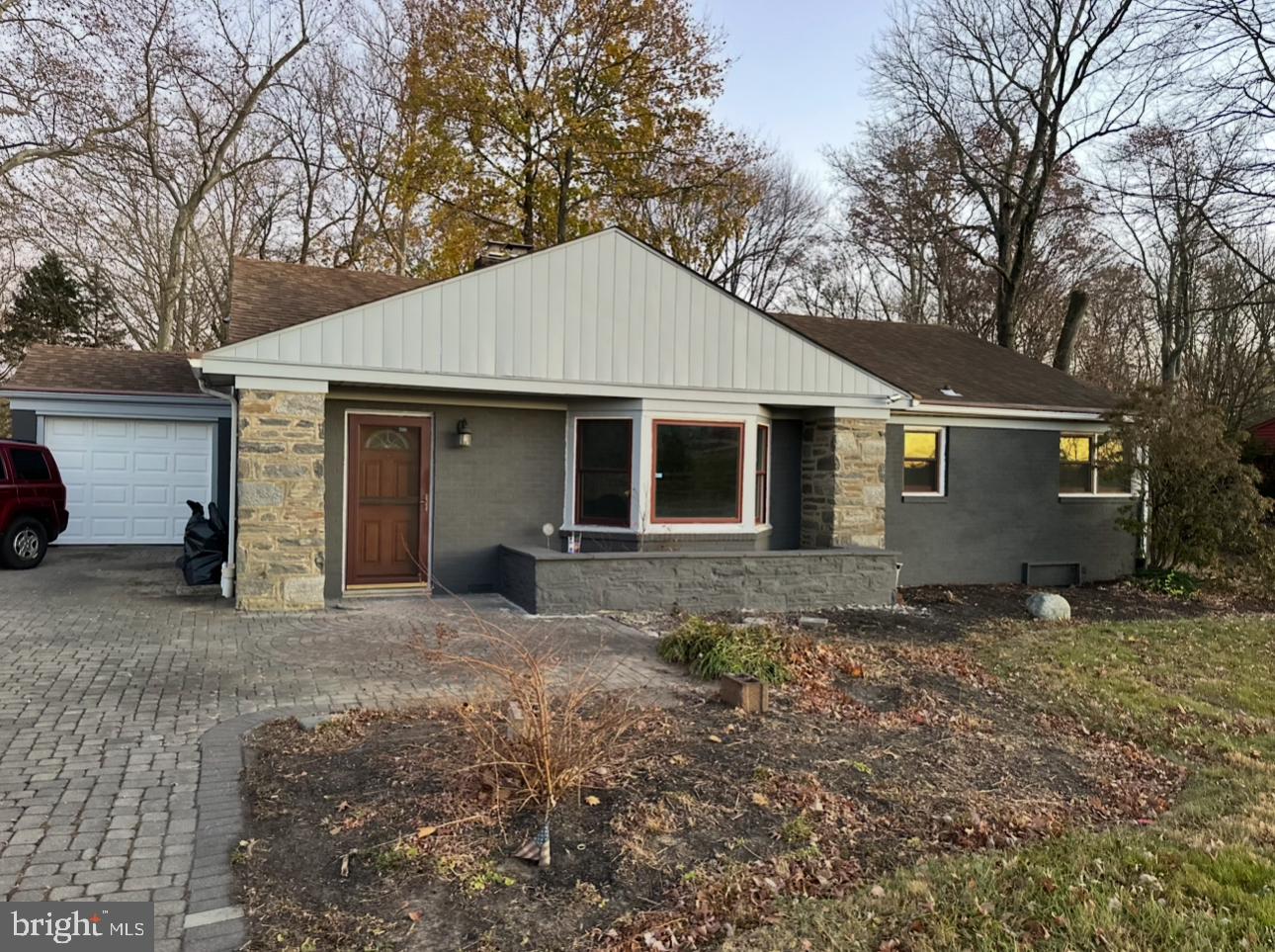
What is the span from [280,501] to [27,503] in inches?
198

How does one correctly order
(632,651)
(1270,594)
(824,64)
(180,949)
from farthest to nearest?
(824,64), (1270,594), (632,651), (180,949)

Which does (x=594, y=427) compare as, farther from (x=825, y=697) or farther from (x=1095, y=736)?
(x=1095, y=736)

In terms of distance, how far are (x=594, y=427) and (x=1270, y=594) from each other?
389 inches

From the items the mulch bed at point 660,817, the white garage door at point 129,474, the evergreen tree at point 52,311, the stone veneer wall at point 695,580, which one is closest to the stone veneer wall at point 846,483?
the stone veneer wall at point 695,580

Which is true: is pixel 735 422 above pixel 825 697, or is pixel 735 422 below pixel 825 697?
above

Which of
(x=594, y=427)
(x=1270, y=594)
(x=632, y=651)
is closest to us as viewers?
(x=632, y=651)

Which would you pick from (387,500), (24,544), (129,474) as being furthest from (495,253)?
(129,474)

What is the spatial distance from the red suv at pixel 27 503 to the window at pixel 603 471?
728 cm

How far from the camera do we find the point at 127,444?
14086 millimetres

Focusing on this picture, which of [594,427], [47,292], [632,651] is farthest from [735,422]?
[47,292]

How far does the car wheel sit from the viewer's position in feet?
35.3

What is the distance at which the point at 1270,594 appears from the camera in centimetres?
1176

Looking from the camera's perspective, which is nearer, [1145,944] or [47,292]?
[1145,944]

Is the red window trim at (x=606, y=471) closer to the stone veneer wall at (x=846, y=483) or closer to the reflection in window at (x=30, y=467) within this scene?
the stone veneer wall at (x=846, y=483)
